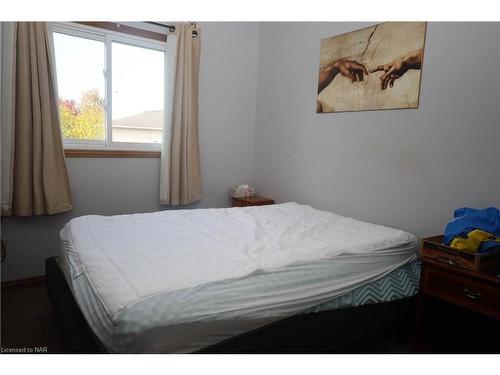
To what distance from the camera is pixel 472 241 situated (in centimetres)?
159

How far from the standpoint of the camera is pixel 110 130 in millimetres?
3016

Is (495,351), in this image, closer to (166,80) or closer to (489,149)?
(489,149)

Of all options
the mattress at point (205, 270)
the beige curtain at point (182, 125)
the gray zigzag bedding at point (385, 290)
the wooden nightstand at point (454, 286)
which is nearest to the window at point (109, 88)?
the beige curtain at point (182, 125)

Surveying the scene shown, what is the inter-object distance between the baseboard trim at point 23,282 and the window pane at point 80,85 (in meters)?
1.22

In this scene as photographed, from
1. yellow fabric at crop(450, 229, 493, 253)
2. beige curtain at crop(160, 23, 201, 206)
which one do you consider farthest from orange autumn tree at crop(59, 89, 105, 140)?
yellow fabric at crop(450, 229, 493, 253)

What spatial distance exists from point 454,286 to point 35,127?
294 centimetres

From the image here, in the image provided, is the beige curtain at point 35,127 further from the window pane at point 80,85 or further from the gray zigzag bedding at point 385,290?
the gray zigzag bedding at point 385,290

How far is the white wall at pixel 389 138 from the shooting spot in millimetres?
2000

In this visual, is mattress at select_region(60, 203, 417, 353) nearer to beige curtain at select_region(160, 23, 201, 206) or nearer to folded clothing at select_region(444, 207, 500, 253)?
folded clothing at select_region(444, 207, 500, 253)

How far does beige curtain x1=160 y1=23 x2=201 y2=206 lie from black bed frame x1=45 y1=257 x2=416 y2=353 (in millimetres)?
1329
